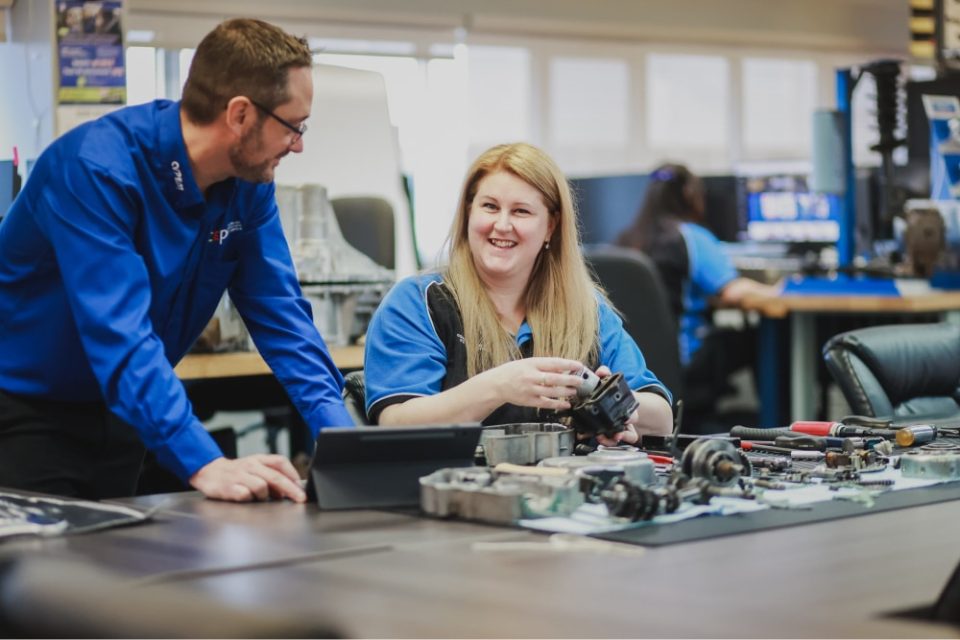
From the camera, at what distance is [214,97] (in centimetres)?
225

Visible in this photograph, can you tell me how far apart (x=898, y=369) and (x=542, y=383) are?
3.97 feet

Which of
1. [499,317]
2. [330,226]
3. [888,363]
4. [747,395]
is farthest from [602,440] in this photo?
[747,395]

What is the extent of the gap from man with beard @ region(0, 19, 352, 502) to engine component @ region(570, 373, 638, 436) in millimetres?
460

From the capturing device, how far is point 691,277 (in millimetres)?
6309

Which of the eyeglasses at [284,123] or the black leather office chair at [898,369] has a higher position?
the eyeglasses at [284,123]

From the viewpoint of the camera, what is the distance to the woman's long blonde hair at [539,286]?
259 cm

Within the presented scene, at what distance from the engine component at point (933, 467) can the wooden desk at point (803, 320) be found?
3641 millimetres

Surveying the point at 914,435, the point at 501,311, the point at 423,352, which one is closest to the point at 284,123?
the point at 423,352

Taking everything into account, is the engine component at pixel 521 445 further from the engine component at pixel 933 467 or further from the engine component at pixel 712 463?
the engine component at pixel 933 467

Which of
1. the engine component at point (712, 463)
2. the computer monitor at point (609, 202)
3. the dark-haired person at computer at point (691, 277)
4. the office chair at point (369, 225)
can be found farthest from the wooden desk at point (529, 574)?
the computer monitor at point (609, 202)

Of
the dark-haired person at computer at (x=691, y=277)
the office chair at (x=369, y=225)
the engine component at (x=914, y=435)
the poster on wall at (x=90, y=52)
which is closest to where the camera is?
the engine component at (x=914, y=435)

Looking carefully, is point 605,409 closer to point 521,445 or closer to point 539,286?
point 521,445

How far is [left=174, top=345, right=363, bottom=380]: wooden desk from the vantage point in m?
3.68

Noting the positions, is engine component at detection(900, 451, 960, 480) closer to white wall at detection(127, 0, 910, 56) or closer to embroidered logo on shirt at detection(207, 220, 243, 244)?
embroidered logo on shirt at detection(207, 220, 243, 244)
